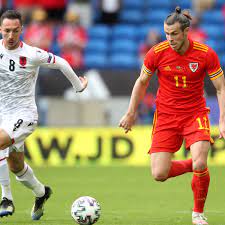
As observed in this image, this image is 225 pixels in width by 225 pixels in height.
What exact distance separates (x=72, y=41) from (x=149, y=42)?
70.6 inches

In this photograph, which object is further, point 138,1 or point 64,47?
point 138,1

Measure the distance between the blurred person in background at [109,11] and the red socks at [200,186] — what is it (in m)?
13.4

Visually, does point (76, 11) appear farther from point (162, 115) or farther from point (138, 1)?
point (162, 115)

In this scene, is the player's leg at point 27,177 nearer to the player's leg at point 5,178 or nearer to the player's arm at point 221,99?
the player's leg at point 5,178

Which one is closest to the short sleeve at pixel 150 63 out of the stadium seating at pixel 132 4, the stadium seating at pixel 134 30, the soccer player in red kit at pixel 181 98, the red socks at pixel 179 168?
the soccer player in red kit at pixel 181 98

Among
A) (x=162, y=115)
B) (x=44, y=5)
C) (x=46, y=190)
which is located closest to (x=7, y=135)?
(x=46, y=190)

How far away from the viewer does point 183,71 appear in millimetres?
9164

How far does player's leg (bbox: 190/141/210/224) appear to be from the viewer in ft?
29.1

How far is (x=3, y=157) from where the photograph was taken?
947 centimetres

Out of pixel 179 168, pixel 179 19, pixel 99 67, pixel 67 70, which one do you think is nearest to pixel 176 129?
pixel 179 168

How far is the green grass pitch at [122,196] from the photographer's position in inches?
373

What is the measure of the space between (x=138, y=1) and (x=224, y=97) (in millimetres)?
13554

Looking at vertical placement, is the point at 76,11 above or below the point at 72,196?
above

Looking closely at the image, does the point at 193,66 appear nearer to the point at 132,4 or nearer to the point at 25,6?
the point at 25,6
